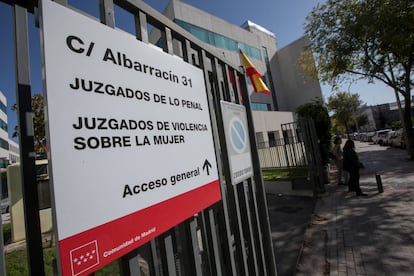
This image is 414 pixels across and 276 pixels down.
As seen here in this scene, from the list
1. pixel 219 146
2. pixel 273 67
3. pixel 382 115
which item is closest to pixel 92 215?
pixel 219 146

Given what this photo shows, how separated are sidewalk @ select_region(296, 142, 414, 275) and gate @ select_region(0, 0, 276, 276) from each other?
159cm

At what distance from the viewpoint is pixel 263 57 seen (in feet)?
113

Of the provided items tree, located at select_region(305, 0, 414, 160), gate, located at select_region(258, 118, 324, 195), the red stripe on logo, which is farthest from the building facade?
the red stripe on logo

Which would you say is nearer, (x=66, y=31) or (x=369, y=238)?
(x=66, y=31)

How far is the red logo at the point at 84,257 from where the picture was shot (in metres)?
0.86

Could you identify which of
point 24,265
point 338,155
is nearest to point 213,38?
point 338,155

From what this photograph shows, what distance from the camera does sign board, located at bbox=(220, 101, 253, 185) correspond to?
2.08 m

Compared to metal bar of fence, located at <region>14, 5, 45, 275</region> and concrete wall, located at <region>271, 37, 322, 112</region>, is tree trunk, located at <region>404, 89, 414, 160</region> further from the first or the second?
concrete wall, located at <region>271, 37, 322, 112</region>

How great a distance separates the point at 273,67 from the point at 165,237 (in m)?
38.7

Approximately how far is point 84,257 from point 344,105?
168 ft

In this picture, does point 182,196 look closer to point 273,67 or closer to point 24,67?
point 24,67

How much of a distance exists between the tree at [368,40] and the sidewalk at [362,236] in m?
6.87

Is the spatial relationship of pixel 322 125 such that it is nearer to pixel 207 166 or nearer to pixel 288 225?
pixel 288 225

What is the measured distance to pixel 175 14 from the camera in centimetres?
2083
